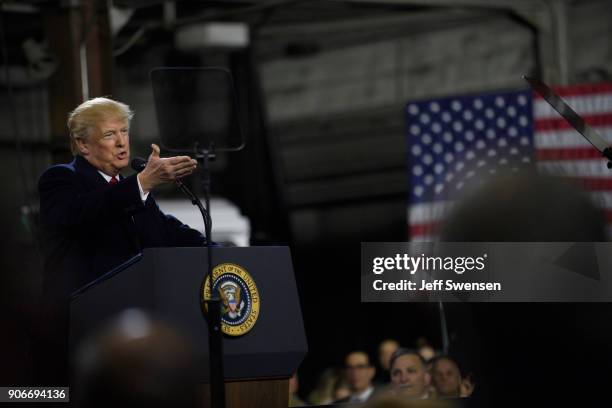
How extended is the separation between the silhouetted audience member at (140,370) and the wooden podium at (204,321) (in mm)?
1675

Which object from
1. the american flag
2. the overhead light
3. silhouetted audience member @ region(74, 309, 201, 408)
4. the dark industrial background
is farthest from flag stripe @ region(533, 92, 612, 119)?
silhouetted audience member @ region(74, 309, 201, 408)

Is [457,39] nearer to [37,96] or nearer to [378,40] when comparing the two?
[378,40]

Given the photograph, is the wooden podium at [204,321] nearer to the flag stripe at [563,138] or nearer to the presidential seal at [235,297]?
the presidential seal at [235,297]

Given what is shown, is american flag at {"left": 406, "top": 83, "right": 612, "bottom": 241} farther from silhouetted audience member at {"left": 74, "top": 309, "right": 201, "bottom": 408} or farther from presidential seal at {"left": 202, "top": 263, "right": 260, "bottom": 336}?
silhouetted audience member at {"left": 74, "top": 309, "right": 201, "bottom": 408}

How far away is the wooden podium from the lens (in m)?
3.52

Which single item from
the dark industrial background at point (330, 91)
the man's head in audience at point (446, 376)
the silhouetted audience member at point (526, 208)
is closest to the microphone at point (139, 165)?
the silhouetted audience member at point (526, 208)

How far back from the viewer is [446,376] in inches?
219

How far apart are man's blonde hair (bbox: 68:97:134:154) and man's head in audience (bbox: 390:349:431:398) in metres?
2.21

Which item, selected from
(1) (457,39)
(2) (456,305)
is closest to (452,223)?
(2) (456,305)

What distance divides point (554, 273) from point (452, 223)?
138cm

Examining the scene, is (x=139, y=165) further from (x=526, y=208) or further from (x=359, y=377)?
(x=359, y=377)

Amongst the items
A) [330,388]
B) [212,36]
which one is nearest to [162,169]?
[330,388]

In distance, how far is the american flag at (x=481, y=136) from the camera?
7637 millimetres

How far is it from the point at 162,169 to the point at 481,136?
4.72m
